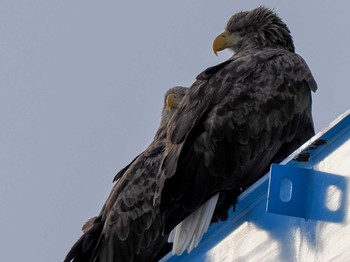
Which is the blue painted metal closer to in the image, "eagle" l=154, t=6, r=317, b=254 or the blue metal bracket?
the blue metal bracket

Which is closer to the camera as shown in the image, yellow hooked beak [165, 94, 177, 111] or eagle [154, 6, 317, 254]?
eagle [154, 6, 317, 254]

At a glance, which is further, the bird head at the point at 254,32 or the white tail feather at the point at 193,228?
the bird head at the point at 254,32

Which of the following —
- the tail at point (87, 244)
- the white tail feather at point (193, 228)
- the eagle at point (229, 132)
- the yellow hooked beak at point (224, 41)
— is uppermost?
the yellow hooked beak at point (224, 41)

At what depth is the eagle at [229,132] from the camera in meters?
7.55

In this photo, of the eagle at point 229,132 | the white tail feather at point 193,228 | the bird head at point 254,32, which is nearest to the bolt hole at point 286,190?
the white tail feather at point 193,228

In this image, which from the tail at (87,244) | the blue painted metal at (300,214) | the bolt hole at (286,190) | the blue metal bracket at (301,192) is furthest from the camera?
the tail at (87,244)

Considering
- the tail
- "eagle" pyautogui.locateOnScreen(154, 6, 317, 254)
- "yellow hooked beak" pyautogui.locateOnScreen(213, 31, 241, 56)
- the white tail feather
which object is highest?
"yellow hooked beak" pyautogui.locateOnScreen(213, 31, 241, 56)

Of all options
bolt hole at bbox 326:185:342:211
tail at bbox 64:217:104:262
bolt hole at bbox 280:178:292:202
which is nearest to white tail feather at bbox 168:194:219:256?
bolt hole at bbox 280:178:292:202

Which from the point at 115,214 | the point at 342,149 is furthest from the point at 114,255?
the point at 342,149

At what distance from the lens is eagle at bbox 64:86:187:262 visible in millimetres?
9602

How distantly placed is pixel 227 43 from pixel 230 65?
1.89 meters

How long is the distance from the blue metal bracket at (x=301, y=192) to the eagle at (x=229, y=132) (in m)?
1.71

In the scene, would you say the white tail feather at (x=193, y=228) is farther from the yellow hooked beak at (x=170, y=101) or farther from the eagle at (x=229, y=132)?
the yellow hooked beak at (x=170, y=101)

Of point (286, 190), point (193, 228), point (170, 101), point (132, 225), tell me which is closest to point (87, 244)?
point (132, 225)
